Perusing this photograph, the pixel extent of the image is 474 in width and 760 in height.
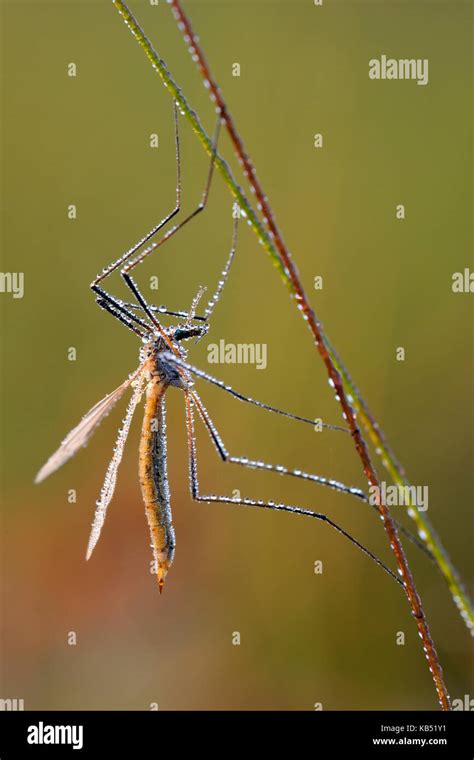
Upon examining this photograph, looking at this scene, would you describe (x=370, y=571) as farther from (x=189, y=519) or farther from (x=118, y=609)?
(x=118, y=609)

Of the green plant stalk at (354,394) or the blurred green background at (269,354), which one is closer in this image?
the green plant stalk at (354,394)

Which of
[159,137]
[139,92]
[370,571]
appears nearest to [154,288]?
[159,137]

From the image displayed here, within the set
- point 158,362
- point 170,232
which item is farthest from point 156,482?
point 170,232

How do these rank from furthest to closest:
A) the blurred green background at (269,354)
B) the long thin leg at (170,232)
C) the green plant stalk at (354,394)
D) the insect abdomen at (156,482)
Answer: the blurred green background at (269,354), the insect abdomen at (156,482), the long thin leg at (170,232), the green plant stalk at (354,394)

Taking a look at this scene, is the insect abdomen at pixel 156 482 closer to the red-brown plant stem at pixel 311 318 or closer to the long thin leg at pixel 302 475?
the long thin leg at pixel 302 475

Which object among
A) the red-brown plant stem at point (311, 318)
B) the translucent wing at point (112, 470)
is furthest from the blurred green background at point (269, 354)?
the red-brown plant stem at point (311, 318)

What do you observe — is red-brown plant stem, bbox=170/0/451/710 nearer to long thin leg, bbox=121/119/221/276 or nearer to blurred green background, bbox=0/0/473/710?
long thin leg, bbox=121/119/221/276

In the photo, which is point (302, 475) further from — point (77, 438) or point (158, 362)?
point (158, 362)
